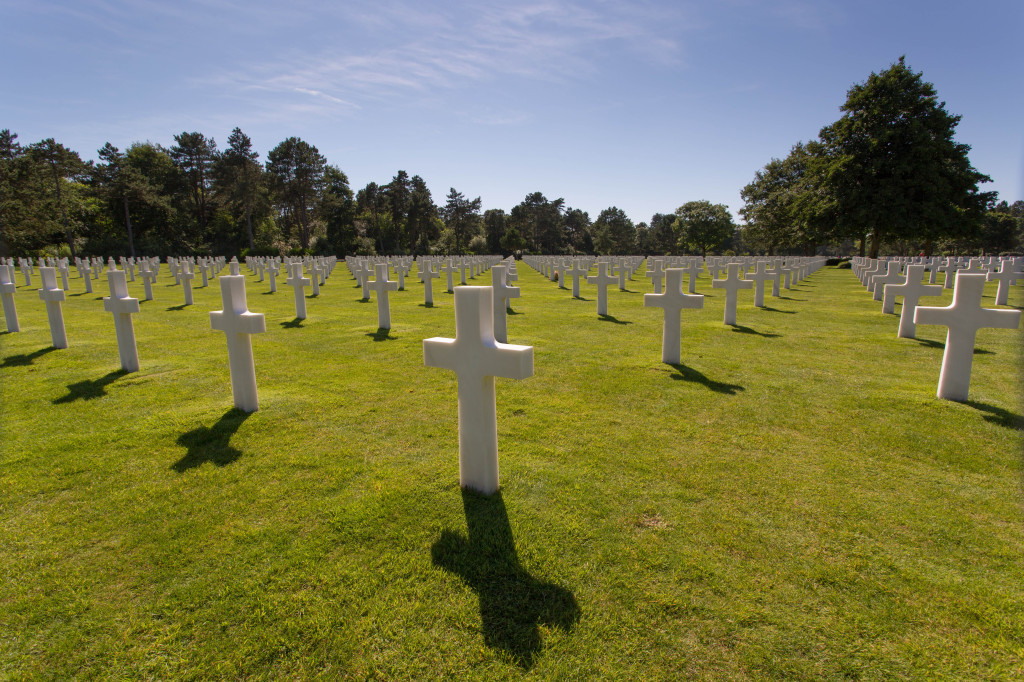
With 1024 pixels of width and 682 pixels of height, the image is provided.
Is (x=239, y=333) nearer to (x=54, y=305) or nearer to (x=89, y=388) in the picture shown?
(x=89, y=388)

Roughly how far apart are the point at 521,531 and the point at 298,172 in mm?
59257

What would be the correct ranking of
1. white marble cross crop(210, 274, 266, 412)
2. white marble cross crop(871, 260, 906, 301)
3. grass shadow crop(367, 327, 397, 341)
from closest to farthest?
white marble cross crop(210, 274, 266, 412), grass shadow crop(367, 327, 397, 341), white marble cross crop(871, 260, 906, 301)

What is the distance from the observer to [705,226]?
6794 centimetres

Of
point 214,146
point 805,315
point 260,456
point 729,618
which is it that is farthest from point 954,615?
point 214,146

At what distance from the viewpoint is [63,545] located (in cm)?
283

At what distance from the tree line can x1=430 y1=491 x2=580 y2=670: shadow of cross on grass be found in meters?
36.4

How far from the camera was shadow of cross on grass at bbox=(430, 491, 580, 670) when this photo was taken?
7.10 feet

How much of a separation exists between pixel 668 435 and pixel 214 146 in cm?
6303

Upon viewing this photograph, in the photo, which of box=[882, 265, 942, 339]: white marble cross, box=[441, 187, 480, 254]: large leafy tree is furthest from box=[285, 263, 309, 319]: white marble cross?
box=[441, 187, 480, 254]: large leafy tree

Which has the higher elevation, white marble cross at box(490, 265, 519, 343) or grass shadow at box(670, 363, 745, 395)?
white marble cross at box(490, 265, 519, 343)

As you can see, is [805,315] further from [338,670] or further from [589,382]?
[338,670]

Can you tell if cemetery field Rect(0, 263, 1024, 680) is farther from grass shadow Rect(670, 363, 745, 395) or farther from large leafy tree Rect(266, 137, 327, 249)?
large leafy tree Rect(266, 137, 327, 249)

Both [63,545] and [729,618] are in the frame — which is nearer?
[729,618]

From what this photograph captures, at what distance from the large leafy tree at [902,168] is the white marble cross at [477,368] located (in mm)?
35906
